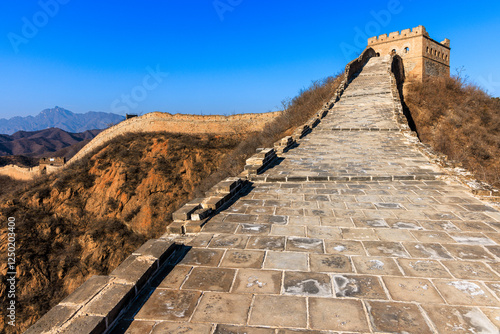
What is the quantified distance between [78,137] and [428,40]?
346ft

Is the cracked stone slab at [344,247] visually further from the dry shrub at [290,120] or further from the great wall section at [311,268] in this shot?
the dry shrub at [290,120]

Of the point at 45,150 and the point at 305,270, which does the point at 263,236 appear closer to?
the point at 305,270

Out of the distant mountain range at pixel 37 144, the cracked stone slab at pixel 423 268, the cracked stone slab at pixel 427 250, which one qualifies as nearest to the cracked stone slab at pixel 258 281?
the cracked stone slab at pixel 423 268

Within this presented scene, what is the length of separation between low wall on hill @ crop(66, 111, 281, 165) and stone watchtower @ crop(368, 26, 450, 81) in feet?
33.4

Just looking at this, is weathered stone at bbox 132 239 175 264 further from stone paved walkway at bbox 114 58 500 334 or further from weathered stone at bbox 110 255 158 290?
stone paved walkway at bbox 114 58 500 334

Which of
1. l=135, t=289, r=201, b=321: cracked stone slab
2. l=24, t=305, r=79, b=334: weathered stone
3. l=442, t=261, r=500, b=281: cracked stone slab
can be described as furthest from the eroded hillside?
l=442, t=261, r=500, b=281: cracked stone slab

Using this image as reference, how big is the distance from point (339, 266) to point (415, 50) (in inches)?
910

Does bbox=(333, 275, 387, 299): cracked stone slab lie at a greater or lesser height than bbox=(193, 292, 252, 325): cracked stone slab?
greater

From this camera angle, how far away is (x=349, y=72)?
17141mm

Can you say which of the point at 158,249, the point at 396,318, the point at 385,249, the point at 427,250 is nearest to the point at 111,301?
the point at 158,249

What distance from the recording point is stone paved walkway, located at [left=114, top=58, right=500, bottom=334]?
181cm

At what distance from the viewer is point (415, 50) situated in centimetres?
1977

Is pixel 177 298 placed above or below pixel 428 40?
below

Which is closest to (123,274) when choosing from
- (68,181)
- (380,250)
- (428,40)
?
(380,250)
